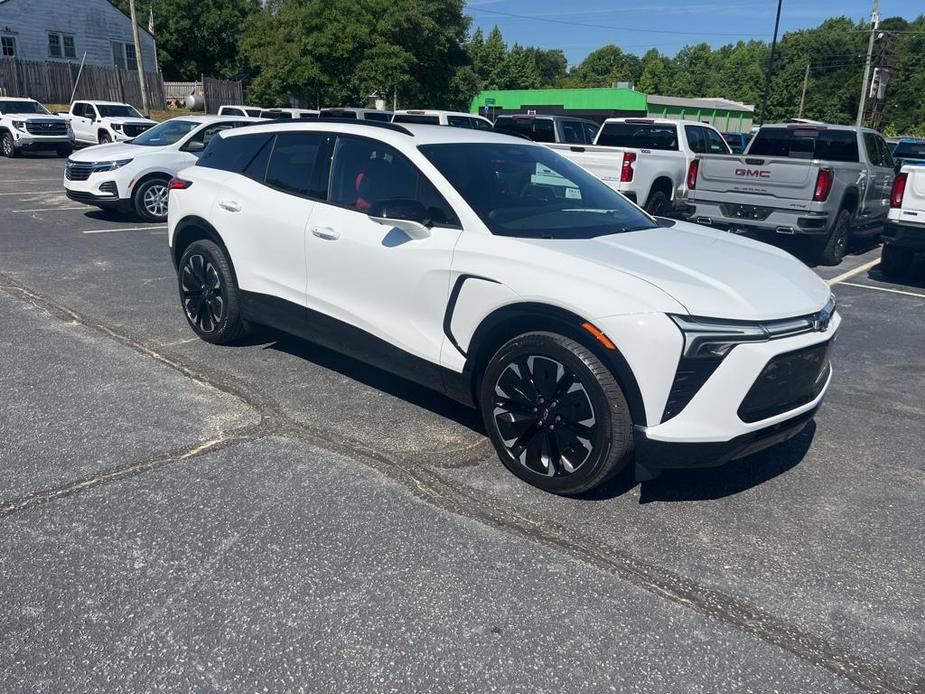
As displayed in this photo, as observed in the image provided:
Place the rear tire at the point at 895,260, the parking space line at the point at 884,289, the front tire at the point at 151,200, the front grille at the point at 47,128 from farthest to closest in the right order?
the front grille at the point at 47,128 → the front tire at the point at 151,200 → the rear tire at the point at 895,260 → the parking space line at the point at 884,289

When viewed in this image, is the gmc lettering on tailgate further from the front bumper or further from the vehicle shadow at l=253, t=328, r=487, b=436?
the vehicle shadow at l=253, t=328, r=487, b=436

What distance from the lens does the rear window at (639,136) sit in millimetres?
13484

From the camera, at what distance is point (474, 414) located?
188 inches

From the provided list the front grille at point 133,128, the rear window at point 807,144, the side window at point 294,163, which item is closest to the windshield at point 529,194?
the side window at point 294,163

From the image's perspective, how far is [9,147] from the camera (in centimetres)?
2395

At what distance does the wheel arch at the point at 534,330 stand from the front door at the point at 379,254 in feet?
0.86

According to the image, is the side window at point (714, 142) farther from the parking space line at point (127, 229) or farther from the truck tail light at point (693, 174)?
the parking space line at point (127, 229)

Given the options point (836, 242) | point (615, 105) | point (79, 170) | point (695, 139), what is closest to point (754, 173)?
point (836, 242)

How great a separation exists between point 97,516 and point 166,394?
1592 mm

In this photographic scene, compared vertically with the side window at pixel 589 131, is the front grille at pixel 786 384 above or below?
below

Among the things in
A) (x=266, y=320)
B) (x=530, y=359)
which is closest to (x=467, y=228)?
(x=530, y=359)

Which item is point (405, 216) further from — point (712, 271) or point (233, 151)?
point (233, 151)

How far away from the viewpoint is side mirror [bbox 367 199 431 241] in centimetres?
410

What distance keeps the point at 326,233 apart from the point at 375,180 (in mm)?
442
